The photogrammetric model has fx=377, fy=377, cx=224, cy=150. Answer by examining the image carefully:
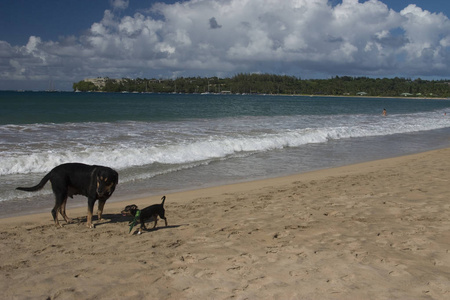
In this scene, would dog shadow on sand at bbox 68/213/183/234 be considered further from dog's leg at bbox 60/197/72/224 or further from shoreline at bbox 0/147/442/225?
shoreline at bbox 0/147/442/225

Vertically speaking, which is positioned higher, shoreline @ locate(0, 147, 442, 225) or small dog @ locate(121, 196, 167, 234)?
small dog @ locate(121, 196, 167, 234)

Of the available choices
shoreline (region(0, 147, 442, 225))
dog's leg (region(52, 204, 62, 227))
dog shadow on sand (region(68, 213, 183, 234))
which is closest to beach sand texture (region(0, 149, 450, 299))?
dog shadow on sand (region(68, 213, 183, 234))

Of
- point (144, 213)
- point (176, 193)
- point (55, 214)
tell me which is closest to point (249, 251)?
point (144, 213)

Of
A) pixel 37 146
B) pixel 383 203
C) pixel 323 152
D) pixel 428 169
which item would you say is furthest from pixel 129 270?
pixel 323 152

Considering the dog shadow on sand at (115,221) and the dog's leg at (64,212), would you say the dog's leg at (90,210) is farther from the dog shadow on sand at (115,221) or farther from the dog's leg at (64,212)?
the dog's leg at (64,212)

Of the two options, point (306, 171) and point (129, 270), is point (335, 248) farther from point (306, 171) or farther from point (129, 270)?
point (306, 171)

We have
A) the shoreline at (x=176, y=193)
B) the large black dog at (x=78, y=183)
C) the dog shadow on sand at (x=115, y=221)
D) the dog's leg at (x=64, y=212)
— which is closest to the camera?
the large black dog at (x=78, y=183)

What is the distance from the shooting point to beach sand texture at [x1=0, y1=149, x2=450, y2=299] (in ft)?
12.6

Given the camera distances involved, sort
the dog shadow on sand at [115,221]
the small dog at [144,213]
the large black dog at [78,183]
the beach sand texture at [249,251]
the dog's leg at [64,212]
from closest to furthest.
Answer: the beach sand texture at [249,251]
the small dog at [144,213]
the large black dog at [78,183]
the dog shadow on sand at [115,221]
the dog's leg at [64,212]

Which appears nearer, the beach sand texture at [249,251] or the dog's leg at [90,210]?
the beach sand texture at [249,251]

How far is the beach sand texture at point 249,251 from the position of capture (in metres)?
3.84

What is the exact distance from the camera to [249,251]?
15.8ft

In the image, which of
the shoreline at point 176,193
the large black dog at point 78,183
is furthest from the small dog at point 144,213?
the shoreline at point 176,193

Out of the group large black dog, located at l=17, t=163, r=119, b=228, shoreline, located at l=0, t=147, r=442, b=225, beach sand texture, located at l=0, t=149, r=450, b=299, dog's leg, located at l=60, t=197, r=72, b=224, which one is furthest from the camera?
shoreline, located at l=0, t=147, r=442, b=225
